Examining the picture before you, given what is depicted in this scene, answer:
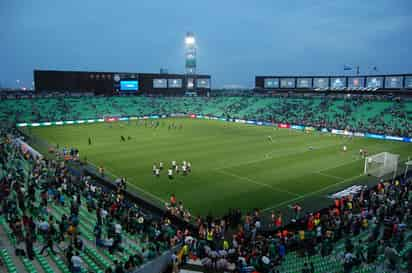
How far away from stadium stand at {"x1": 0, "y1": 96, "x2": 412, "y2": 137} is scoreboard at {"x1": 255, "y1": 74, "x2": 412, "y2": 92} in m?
3.06

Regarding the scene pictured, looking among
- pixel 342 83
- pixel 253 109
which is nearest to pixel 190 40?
A: pixel 253 109

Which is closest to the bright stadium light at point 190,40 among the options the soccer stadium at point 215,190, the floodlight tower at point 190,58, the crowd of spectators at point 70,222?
the floodlight tower at point 190,58

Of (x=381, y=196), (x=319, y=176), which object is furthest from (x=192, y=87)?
(x=381, y=196)

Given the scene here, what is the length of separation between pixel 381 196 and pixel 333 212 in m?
3.25

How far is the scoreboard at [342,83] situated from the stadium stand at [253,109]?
10.0 ft

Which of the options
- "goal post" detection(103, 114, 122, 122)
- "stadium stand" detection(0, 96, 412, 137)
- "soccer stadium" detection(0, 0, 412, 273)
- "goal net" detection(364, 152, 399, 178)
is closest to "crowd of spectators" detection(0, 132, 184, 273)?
"soccer stadium" detection(0, 0, 412, 273)

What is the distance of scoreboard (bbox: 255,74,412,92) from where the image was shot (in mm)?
61856

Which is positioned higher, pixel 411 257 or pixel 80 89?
pixel 80 89

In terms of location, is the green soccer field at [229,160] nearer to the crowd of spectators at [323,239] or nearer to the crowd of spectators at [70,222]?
the crowd of spectators at [323,239]

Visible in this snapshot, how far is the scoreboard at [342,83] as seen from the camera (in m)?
61.9

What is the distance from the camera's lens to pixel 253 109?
73750 mm

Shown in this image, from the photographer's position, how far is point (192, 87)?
91375mm

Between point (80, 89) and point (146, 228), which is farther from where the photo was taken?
point (80, 89)

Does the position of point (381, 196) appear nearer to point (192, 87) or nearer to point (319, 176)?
point (319, 176)
